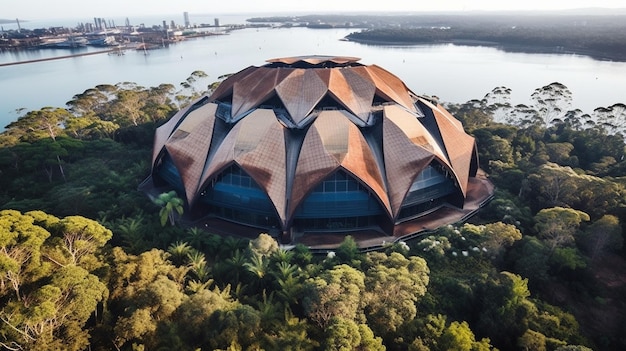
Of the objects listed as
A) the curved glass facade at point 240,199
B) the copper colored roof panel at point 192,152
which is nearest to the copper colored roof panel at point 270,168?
the curved glass facade at point 240,199

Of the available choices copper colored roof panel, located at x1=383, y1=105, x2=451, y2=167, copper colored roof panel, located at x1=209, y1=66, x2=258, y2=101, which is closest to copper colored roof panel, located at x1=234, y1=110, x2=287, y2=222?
copper colored roof panel, located at x1=209, y1=66, x2=258, y2=101

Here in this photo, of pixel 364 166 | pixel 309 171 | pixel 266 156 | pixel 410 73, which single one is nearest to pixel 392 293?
pixel 364 166

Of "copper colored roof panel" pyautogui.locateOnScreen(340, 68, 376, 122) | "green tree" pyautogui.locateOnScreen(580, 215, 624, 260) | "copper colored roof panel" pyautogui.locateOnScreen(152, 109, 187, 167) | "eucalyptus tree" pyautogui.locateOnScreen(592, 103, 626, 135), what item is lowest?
"green tree" pyautogui.locateOnScreen(580, 215, 624, 260)

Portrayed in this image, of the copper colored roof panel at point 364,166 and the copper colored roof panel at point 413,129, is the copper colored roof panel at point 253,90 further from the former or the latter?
the copper colored roof panel at point 413,129

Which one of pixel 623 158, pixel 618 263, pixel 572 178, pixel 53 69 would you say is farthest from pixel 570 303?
pixel 53 69

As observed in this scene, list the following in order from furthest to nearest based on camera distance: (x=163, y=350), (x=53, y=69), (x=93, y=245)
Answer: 1. (x=53, y=69)
2. (x=93, y=245)
3. (x=163, y=350)

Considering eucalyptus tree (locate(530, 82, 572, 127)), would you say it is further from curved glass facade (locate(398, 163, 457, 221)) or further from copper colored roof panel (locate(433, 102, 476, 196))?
curved glass facade (locate(398, 163, 457, 221))

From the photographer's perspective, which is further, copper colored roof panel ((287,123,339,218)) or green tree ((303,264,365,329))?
copper colored roof panel ((287,123,339,218))

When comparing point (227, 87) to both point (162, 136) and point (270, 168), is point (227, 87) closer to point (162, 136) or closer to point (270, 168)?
point (162, 136)

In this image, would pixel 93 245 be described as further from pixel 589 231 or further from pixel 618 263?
pixel 618 263
